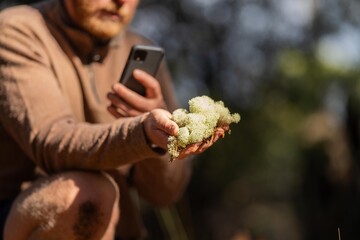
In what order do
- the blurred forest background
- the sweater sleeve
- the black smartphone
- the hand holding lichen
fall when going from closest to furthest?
the hand holding lichen, the sweater sleeve, the black smartphone, the blurred forest background

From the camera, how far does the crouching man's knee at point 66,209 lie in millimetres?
2895

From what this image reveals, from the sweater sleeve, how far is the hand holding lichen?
26 cm

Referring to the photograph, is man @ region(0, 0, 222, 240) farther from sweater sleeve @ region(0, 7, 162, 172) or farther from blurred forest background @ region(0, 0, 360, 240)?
blurred forest background @ region(0, 0, 360, 240)

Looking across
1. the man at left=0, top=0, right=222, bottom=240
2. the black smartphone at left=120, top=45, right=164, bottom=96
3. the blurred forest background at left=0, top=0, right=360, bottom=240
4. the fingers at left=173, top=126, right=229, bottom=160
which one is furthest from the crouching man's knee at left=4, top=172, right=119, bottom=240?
the blurred forest background at left=0, top=0, right=360, bottom=240

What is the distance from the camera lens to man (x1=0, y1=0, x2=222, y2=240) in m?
2.86

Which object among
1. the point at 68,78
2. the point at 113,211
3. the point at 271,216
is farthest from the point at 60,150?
the point at 271,216

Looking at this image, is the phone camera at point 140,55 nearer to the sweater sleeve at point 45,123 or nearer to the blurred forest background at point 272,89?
the sweater sleeve at point 45,123

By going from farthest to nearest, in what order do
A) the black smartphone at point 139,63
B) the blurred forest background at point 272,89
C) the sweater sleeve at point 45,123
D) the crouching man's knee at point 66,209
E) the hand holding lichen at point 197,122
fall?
the blurred forest background at point 272,89 → the black smartphone at point 139,63 → the crouching man's knee at point 66,209 → the sweater sleeve at point 45,123 → the hand holding lichen at point 197,122

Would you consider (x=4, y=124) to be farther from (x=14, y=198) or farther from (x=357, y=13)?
(x=357, y=13)

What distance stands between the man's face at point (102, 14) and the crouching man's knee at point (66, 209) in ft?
1.91

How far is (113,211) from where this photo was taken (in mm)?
3018

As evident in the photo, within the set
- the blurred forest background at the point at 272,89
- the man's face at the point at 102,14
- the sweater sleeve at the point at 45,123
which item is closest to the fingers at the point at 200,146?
the sweater sleeve at the point at 45,123

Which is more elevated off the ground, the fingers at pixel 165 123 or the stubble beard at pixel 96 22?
the fingers at pixel 165 123

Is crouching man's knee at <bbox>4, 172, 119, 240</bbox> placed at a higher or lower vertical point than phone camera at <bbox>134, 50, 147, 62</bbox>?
lower
